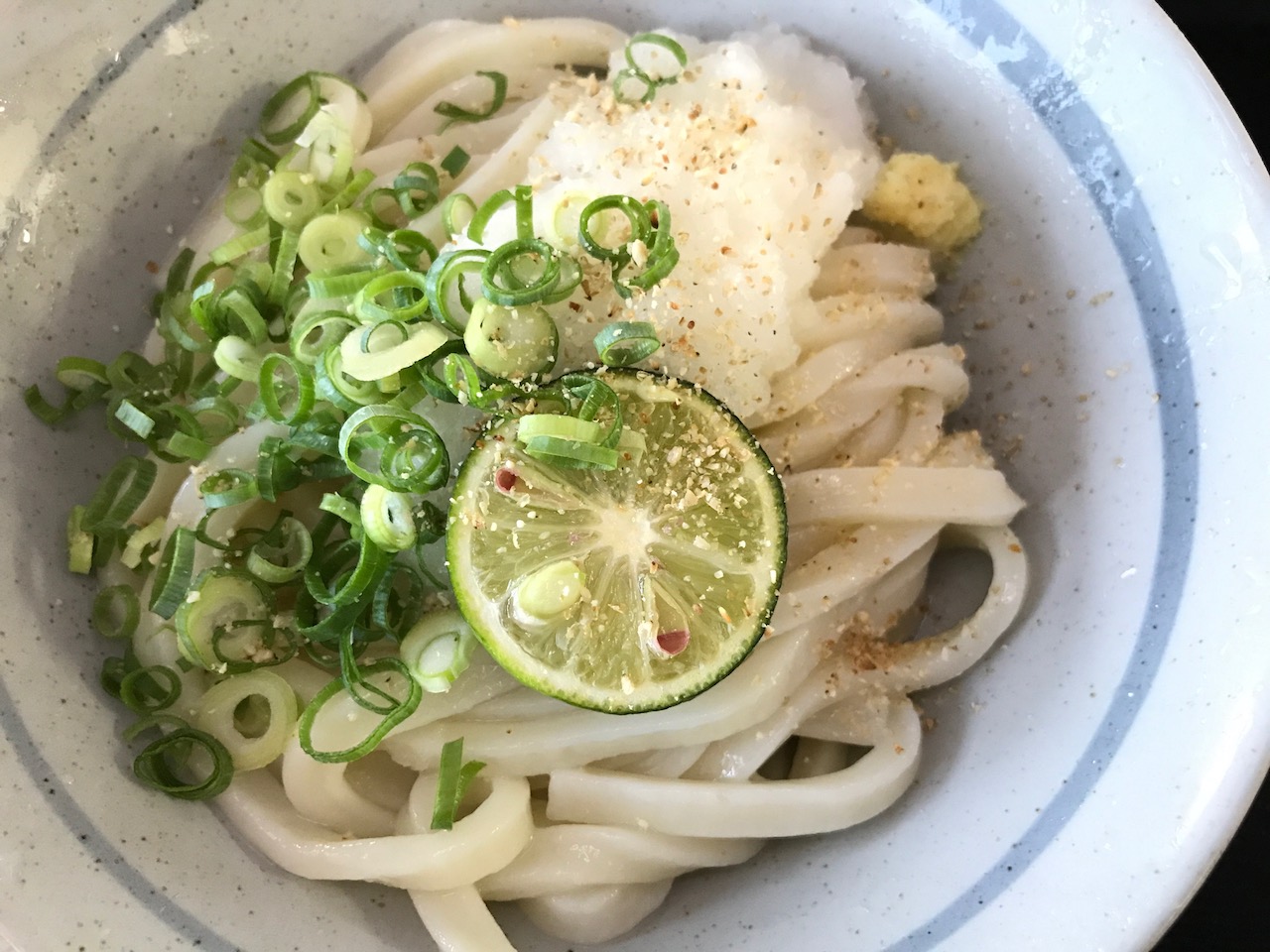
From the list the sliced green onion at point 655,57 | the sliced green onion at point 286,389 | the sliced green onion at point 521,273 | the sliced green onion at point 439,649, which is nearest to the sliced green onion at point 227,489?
the sliced green onion at point 286,389

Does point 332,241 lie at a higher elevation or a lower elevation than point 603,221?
lower

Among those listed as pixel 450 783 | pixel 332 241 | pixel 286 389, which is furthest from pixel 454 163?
pixel 450 783

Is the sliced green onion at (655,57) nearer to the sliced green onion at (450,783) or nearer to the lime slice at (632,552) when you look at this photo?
the lime slice at (632,552)

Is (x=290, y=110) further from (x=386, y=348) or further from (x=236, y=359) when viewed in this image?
(x=386, y=348)

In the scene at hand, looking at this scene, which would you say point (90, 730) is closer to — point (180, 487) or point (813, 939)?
point (180, 487)

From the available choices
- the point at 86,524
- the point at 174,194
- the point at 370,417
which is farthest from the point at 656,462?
the point at 174,194
